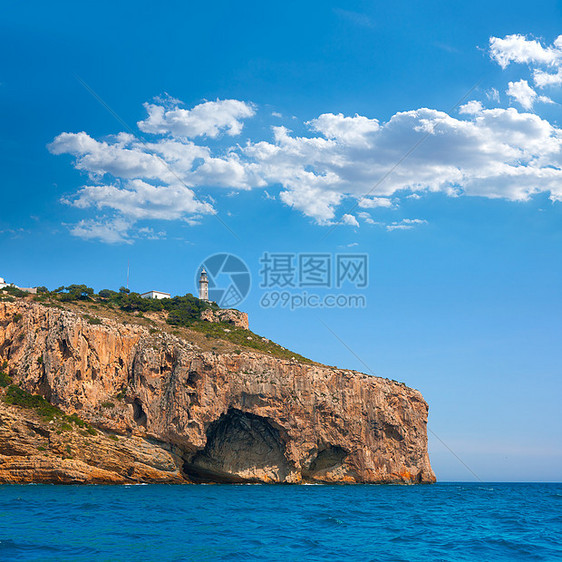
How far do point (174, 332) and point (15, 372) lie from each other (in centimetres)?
1742

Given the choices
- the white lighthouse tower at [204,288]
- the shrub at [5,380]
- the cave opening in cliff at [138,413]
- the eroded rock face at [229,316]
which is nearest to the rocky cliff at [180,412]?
the cave opening in cliff at [138,413]

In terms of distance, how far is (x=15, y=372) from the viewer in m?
46.6

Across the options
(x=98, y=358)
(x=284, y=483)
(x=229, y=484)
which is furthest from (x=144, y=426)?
(x=284, y=483)

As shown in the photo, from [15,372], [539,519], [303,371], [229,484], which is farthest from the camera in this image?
[303,371]

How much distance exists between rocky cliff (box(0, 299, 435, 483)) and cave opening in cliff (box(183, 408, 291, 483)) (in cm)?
11

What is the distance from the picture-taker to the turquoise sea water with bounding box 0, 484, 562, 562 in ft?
61.5

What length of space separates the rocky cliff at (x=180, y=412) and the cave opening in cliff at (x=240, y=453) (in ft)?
0.36

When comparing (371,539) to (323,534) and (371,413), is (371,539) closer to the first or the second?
(323,534)

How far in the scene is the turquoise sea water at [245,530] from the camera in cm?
1873

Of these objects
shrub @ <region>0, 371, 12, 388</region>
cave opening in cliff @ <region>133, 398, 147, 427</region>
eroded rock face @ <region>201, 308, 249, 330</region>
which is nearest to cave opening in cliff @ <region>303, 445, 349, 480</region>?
cave opening in cliff @ <region>133, 398, 147, 427</region>

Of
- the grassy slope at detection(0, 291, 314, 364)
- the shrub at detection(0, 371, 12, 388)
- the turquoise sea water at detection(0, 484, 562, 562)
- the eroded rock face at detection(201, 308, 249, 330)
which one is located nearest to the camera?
the turquoise sea water at detection(0, 484, 562, 562)

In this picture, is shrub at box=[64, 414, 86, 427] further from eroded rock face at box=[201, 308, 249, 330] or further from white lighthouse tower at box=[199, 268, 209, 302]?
white lighthouse tower at box=[199, 268, 209, 302]

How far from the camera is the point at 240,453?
2159 inches

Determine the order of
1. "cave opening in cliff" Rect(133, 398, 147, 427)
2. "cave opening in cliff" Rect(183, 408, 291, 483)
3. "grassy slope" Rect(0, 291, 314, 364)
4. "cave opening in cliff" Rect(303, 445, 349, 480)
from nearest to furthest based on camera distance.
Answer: "cave opening in cliff" Rect(133, 398, 147, 427) → "cave opening in cliff" Rect(183, 408, 291, 483) → "grassy slope" Rect(0, 291, 314, 364) → "cave opening in cliff" Rect(303, 445, 349, 480)
